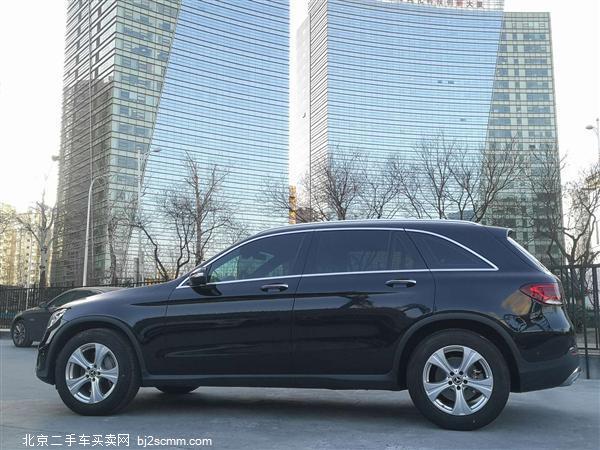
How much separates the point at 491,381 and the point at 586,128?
33.2 m

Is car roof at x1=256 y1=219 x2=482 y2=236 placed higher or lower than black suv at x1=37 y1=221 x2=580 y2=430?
higher

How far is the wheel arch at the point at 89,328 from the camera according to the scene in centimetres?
527

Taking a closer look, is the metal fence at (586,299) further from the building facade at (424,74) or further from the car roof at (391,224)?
the building facade at (424,74)

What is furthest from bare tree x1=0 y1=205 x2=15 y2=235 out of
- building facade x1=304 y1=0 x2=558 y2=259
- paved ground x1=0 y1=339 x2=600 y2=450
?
paved ground x1=0 y1=339 x2=600 y2=450

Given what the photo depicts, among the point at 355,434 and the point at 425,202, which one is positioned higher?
the point at 425,202

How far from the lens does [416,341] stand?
477cm

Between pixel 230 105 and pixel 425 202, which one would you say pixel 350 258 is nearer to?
pixel 425 202

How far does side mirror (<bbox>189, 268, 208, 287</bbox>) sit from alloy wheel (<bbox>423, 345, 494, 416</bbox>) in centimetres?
215

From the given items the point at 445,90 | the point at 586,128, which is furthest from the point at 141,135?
the point at 586,128

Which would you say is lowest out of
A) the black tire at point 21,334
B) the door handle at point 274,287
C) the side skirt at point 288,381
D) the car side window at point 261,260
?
the black tire at point 21,334

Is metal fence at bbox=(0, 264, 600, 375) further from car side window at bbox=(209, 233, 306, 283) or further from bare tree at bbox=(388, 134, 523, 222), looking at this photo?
bare tree at bbox=(388, 134, 523, 222)

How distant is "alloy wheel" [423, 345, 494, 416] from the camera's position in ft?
14.8

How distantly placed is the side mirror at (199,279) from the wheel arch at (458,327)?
74.6 inches

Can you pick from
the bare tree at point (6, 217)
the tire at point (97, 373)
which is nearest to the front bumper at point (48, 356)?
the tire at point (97, 373)
